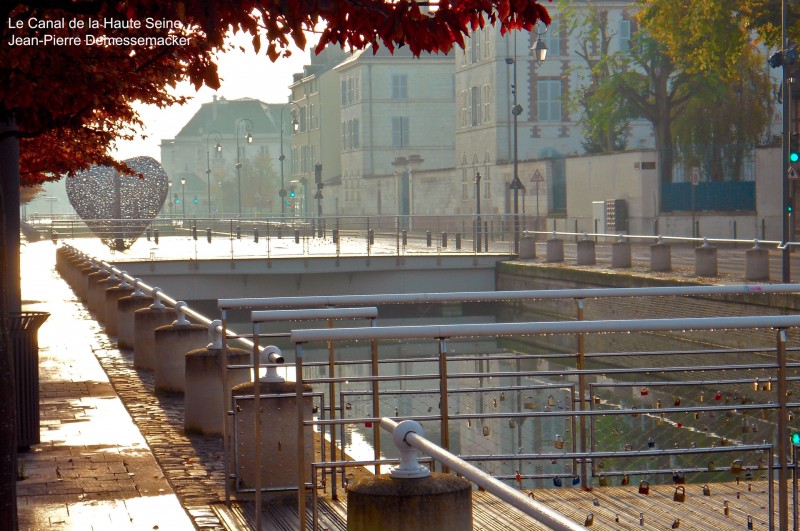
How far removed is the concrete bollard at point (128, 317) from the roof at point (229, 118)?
142 meters

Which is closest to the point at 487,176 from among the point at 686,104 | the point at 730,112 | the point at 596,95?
the point at 596,95

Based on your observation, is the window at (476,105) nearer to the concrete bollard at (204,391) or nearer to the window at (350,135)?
the window at (350,135)

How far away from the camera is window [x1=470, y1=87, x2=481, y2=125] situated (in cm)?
7269

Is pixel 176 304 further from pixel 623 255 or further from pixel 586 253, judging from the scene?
pixel 586 253

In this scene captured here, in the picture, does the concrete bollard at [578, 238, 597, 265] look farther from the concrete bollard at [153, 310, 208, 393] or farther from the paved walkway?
the concrete bollard at [153, 310, 208, 393]

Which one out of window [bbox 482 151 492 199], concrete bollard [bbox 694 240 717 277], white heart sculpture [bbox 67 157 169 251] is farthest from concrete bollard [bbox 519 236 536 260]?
window [bbox 482 151 492 199]

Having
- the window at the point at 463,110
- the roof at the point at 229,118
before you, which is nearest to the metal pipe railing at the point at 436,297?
the window at the point at 463,110

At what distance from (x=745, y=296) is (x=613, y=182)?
25536 mm

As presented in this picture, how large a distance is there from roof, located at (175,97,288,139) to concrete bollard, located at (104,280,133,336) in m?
140

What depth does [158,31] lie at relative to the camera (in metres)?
8.06

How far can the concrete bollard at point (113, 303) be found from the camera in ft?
66.8

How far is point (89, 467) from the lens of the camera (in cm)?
953

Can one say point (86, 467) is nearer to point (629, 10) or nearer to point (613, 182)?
point (613, 182)

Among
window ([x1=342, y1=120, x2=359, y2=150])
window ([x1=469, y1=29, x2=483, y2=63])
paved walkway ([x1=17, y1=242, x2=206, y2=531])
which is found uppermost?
window ([x1=469, y1=29, x2=483, y2=63])
